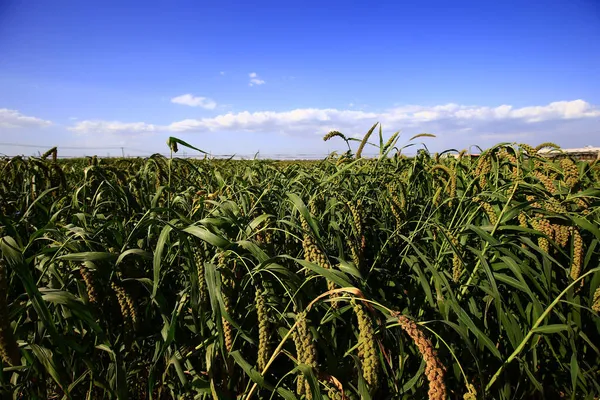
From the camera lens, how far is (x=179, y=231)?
1.18 m

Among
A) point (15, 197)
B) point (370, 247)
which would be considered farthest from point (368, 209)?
point (15, 197)

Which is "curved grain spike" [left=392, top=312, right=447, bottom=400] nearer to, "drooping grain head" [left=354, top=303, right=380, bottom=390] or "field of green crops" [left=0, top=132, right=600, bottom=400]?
"field of green crops" [left=0, top=132, right=600, bottom=400]

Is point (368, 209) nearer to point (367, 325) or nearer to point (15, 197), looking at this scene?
point (367, 325)

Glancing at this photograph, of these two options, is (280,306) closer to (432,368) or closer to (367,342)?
(367,342)

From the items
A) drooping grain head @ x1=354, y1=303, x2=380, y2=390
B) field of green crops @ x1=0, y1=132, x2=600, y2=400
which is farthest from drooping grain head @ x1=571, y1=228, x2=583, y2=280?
drooping grain head @ x1=354, y1=303, x2=380, y2=390

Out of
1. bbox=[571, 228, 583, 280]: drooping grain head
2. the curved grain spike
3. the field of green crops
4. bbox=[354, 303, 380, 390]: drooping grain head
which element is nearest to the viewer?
the curved grain spike

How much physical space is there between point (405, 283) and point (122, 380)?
1339 mm

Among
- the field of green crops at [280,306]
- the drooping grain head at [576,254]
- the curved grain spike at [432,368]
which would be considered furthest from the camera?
the drooping grain head at [576,254]

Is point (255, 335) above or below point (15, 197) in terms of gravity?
below

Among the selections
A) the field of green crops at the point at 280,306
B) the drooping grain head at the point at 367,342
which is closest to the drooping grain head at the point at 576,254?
the field of green crops at the point at 280,306

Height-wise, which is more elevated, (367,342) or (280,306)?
(367,342)

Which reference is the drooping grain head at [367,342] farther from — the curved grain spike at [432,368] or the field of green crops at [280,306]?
the curved grain spike at [432,368]

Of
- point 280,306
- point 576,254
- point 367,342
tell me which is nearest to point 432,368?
point 367,342

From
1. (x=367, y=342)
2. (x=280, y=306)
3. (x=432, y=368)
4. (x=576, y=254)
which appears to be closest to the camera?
(x=432, y=368)
